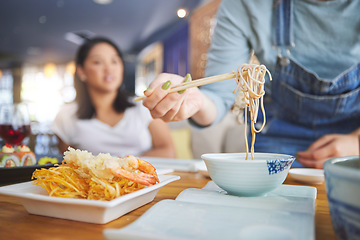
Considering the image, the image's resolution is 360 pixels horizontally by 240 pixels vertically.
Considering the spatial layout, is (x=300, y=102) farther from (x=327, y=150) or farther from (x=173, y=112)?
(x=173, y=112)

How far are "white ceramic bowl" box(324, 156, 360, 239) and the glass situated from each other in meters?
1.11

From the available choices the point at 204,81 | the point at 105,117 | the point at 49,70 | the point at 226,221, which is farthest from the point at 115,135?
the point at 49,70

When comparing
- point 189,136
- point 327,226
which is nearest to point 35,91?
point 189,136

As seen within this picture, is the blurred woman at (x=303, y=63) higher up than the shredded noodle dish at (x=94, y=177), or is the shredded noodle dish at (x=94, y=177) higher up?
the blurred woman at (x=303, y=63)

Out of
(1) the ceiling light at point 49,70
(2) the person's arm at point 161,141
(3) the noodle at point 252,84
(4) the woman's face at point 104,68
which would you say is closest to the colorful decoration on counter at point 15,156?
(3) the noodle at point 252,84

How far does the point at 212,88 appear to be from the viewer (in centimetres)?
137

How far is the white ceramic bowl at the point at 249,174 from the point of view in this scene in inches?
21.8

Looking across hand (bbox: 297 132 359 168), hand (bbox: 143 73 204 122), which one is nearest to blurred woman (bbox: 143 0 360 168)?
hand (bbox: 297 132 359 168)

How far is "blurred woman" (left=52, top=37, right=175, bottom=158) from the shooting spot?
7.74 feet

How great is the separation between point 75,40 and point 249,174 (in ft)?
32.6

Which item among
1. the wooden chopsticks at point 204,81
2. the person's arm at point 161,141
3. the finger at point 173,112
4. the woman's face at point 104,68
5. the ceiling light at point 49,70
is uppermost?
the ceiling light at point 49,70

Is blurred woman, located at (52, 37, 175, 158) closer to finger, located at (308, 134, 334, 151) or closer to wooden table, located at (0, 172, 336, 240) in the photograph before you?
finger, located at (308, 134, 334, 151)

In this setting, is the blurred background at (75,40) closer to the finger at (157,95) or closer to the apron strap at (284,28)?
the apron strap at (284,28)

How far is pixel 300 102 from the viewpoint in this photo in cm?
136
